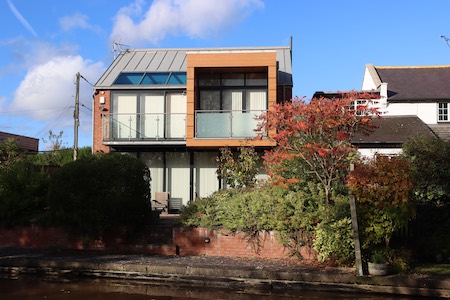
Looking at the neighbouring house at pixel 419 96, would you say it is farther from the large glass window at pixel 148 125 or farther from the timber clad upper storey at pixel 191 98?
the large glass window at pixel 148 125

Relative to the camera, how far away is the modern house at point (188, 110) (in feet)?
60.7

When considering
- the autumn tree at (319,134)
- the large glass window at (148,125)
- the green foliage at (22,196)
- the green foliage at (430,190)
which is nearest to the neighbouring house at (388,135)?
the green foliage at (430,190)

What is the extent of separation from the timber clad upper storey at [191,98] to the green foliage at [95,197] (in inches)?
207

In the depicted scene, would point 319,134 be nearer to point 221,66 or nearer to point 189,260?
point 189,260

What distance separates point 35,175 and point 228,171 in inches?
242

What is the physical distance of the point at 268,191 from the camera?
12742 mm

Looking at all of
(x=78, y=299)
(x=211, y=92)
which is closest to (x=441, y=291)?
(x=78, y=299)

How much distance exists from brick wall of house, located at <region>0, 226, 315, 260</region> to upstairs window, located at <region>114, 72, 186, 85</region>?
27.4ft

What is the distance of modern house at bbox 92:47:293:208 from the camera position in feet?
60.7

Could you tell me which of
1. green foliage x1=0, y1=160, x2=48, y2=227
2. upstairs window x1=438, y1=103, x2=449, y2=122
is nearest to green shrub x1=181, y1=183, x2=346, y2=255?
green foliage x1=0, y1=160, x2=48, y2=227

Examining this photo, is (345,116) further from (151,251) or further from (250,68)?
(250,68)

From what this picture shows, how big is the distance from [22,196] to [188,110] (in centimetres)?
719

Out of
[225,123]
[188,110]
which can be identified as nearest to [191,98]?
[188,110]

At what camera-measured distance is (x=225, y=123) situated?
18469 mm
